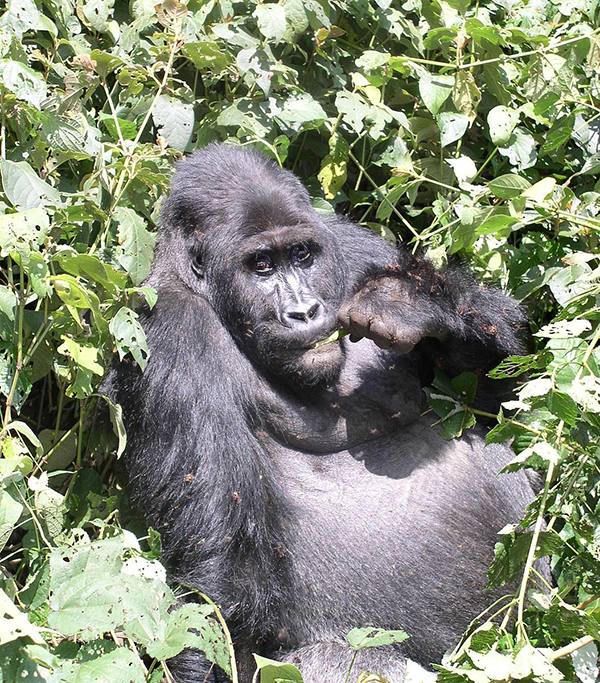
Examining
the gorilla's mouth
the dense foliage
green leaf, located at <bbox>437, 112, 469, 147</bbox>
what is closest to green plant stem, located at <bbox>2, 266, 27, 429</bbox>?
the dense foliage

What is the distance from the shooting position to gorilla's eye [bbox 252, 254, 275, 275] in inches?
149

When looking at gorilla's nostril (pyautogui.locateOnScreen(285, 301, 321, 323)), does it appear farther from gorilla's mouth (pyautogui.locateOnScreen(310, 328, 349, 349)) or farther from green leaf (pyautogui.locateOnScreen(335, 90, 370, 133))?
green leaf (pyautogui.locateOnScreen(335, 90, 370, 133))

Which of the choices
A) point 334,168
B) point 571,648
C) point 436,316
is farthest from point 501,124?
point 571,648

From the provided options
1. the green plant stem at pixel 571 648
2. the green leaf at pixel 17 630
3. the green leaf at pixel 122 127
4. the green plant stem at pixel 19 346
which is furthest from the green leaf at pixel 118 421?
the green plant stem at pixel 571 648

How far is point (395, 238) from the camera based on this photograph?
15.8 ft

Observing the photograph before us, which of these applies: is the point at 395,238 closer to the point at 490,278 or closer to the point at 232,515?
the point at 490,278

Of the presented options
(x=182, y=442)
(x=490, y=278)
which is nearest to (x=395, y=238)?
(x=490, y=278)

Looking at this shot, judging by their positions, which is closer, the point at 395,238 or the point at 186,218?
the point at 186,218

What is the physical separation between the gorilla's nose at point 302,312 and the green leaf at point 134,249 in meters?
0.58

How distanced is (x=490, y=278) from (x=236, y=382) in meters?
1.35

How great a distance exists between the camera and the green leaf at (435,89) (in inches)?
173

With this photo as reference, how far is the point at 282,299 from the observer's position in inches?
145

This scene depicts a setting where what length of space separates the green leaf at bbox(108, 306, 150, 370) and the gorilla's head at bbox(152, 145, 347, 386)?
0.54m

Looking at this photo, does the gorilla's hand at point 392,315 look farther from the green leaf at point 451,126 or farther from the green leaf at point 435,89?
the green leaf at point 435,89
